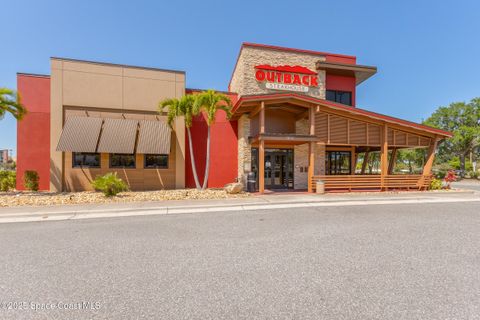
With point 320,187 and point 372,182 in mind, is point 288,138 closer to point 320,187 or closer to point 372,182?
point 320,187

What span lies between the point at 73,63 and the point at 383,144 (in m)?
22.0

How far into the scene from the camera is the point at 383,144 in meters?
14.9

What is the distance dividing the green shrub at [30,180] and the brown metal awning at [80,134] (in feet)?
8.51

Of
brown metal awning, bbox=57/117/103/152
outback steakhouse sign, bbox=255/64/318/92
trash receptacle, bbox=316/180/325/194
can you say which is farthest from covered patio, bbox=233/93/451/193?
brown metal awning, bbox=57/117/103/152

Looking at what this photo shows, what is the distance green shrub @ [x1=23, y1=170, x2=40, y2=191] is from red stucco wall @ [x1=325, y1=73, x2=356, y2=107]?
Result: 2237 centimetres

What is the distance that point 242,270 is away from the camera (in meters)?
3.88

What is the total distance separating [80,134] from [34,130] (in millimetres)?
3428

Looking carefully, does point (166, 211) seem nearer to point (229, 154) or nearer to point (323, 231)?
point (323, 231)

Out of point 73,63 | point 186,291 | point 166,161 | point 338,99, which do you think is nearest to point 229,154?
point 166,161

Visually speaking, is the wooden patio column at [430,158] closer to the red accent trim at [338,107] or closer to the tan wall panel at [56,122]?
the red accent trim at [338,107]

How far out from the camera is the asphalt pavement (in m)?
2.82

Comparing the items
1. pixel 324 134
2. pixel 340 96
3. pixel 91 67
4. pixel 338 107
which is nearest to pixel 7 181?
pixel 91 67

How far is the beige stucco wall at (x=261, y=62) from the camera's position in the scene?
16328 millimetres

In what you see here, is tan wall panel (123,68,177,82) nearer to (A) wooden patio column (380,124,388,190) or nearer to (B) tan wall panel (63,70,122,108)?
(B) tan wall panel (63,70,122,108)
